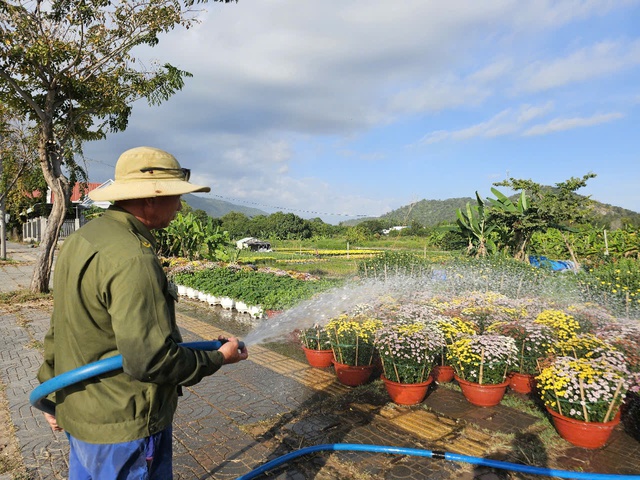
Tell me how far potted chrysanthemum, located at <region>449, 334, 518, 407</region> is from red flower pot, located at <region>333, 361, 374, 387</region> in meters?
1.05

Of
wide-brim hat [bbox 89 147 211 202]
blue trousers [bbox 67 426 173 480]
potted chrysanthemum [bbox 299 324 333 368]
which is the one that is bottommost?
potted chrysanthemum [bbox 299 324 333 368]

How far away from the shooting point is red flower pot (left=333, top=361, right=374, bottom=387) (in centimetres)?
528

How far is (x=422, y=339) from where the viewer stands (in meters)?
4.71

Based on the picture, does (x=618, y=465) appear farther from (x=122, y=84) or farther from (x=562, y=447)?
(x=122, y=84)

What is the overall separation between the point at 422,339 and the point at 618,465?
6.29 feet

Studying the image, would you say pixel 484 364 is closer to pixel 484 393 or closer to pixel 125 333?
pixel 484 393

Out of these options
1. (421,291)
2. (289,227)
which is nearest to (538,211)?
(421,291)

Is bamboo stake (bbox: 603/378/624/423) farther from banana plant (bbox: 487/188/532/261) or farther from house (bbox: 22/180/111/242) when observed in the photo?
house (bbox: 22/180/111/242)

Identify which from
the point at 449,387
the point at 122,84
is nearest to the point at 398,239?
the point at 122,84

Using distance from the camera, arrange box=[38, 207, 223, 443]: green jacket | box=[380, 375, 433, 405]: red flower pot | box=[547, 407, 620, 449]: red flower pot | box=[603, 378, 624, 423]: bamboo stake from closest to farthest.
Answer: box=[38, 207, 223, 443]: green jacket → box=[603, 378, 624, 423]: bamboo stake → box=[547, 407, 620, 449]: red flower pot → box=[380, 375, 433, 405]: red flower pot

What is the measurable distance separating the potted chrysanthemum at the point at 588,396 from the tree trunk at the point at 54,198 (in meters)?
12.0

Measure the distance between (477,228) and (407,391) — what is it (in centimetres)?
891

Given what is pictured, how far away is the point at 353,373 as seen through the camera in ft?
17.4

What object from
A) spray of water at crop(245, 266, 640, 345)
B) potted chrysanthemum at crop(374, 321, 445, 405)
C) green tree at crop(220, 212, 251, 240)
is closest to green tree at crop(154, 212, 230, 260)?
spray of water at crop(245, 266, 640, 345)
